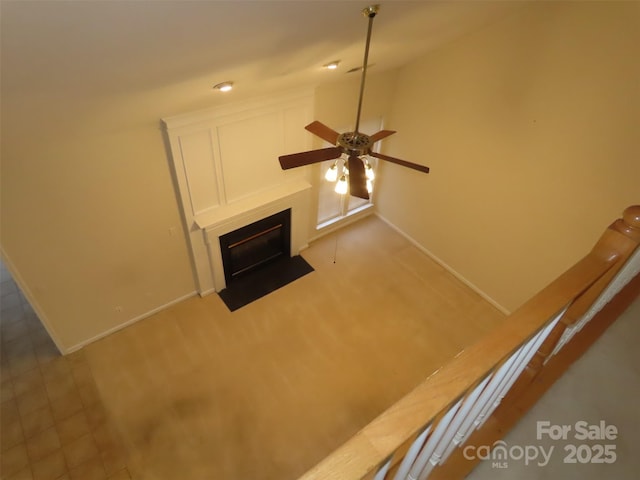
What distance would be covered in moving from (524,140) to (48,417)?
5.93 metres

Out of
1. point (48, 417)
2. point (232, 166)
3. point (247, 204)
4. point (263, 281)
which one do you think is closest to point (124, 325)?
point (48, 417)

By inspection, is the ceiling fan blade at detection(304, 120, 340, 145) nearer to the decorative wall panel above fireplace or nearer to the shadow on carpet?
the decorative wall panel above fireplace

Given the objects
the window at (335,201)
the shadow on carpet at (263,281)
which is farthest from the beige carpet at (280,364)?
the window at (335,201)

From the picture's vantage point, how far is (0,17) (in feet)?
4.32

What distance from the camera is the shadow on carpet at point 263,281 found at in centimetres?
518

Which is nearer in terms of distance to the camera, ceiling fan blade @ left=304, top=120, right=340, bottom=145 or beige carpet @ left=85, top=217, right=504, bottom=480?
ceiling fan blade @ left=304, top=120, right=340, bottom=145

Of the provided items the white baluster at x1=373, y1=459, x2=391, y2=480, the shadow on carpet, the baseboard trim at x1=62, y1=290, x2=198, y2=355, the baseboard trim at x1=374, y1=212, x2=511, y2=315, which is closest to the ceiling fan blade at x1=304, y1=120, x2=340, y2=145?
the white baluster at x1=373, y1=459, x2=391, y2=480

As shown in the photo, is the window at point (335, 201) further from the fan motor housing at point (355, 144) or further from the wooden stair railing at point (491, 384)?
the wooden stair railing at point (491, 384)

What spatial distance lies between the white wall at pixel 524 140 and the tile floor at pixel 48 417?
491 centimetres

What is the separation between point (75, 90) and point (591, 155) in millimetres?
4416

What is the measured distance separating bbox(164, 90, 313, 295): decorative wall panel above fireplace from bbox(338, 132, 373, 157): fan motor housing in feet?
6.32

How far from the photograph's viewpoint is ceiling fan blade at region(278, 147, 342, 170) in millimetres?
2396

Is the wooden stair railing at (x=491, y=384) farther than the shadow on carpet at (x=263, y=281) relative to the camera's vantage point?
No

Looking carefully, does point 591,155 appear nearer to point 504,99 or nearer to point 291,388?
point 504,99
